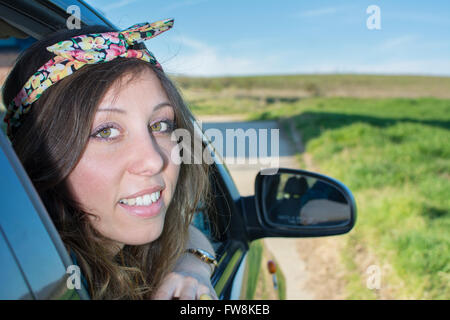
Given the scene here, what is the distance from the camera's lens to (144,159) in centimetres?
114

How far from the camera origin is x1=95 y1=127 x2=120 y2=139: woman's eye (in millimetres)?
1186

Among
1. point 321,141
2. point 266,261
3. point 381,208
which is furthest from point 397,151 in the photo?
point 266,261

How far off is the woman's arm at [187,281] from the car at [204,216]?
0.62 feet

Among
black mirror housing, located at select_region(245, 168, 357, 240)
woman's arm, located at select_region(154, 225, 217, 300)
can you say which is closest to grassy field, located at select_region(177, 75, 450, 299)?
black mirror housing, located at select_region(245, 168, 357, 240)

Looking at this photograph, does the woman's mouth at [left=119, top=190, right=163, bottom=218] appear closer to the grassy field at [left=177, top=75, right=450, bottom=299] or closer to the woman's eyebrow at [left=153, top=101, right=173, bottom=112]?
the woman's eyebrow at [left=153, top=101, right=173, bottom=112]

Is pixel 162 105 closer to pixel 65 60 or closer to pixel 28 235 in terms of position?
pixel 65 60

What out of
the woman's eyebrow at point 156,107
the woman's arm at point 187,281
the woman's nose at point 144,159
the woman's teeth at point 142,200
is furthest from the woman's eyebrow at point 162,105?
the woman's arm at point 187,281

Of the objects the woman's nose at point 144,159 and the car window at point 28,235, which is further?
the woman's nose at point 144,159

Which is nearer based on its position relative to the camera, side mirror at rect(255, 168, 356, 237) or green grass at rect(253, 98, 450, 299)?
side mirror at rect(255, 168, 356, 237)

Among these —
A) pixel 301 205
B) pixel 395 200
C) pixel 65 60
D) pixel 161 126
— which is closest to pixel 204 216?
pixel 301 205

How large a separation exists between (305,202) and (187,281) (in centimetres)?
106

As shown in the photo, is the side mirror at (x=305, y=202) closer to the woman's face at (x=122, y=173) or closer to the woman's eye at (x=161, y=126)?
the woman's eye at (x=161, y=126)

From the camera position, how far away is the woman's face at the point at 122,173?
113 centimetres
